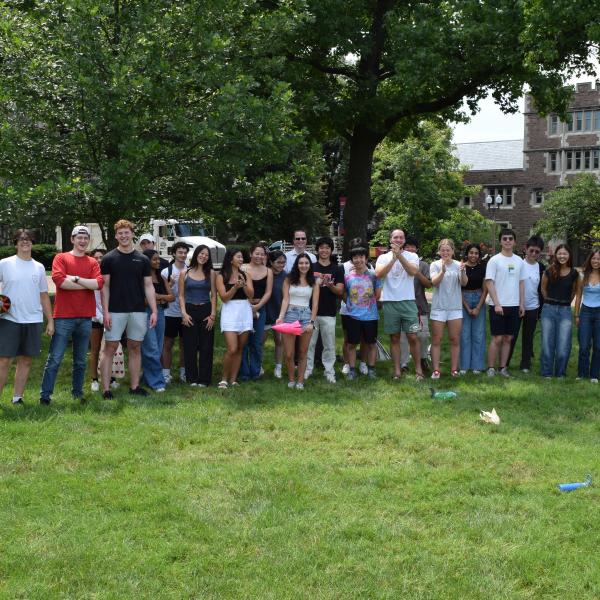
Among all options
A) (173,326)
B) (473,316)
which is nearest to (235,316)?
(173,326)

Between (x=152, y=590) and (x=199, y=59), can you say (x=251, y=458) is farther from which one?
(x=199, y=59)

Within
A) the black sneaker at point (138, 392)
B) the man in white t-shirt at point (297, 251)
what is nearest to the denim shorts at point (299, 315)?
the man in white t-shirt at point (297, 251)

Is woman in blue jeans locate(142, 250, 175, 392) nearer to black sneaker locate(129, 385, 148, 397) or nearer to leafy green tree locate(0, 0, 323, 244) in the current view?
black sneaker locate(129, 385, 148, 397)

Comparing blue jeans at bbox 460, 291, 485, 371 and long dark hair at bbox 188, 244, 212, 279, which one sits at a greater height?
long dark hair at bbox 188, 244, 212, 279

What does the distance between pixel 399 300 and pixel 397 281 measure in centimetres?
25

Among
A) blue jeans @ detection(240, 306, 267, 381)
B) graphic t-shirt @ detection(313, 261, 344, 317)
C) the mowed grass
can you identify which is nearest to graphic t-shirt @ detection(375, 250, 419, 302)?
graphic t-shirt @ detection(313, 261, 344, 317)

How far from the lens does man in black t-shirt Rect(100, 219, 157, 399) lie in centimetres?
852

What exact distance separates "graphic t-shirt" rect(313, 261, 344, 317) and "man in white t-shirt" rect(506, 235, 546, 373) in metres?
2.51

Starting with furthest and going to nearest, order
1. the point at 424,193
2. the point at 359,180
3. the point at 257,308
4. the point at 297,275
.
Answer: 1. the point at 424,193
2. the point at 359,180
3. the point at 257,308
4. the point at 297,275

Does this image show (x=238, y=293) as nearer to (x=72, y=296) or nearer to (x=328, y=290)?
(x=328, y=290)

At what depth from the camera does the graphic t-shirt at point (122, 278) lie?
852 centimetres

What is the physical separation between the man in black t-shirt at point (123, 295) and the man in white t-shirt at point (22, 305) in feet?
2.38

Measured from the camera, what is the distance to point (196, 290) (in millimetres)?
9383

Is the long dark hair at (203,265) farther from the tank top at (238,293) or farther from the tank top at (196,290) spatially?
the tank top at (238,293)
